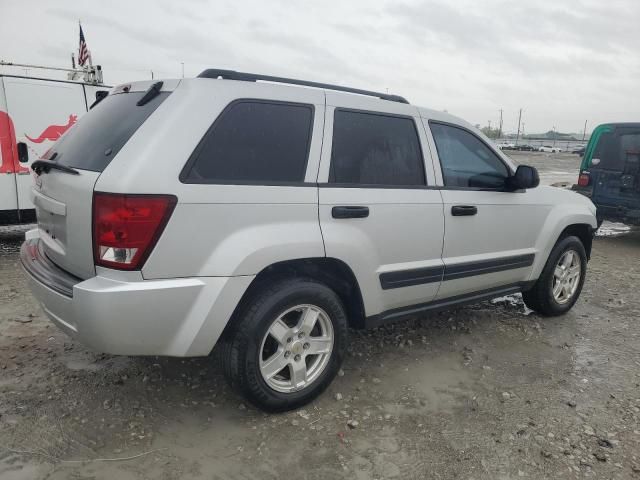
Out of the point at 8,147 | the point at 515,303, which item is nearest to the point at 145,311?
the point at 515,303

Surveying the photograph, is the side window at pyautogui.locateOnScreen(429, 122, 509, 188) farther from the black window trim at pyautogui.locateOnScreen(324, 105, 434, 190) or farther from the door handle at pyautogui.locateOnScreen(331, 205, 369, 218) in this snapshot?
the door handle at pyautogui.locateOnScreen(331, 205, 369, 218)

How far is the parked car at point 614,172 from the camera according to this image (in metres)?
7.88

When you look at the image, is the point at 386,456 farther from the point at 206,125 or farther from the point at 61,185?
the point at 61,185

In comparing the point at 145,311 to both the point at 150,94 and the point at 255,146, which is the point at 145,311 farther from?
the point at 150,94

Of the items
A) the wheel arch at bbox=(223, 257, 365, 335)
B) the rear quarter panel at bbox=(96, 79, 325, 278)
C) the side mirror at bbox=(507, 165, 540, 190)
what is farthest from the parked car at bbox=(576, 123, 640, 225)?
the rear quarter panel at bbox=(96, 79, 325, 278)

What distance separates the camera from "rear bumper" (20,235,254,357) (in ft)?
7.37

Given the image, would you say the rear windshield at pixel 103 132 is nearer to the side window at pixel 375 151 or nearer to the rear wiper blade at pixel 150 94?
the rear wiper blade at pixel 150 94

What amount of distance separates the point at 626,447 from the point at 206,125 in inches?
109

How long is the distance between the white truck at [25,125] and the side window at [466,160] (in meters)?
4.66

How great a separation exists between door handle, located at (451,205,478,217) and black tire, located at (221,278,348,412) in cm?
113

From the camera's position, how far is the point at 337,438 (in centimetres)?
265

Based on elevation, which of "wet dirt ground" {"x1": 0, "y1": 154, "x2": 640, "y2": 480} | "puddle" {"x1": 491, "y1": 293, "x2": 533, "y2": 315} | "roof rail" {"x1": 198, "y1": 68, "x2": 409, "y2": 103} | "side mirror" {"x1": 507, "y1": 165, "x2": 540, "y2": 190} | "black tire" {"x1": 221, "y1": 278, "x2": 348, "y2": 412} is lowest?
"wet dirt ground" {"x1": 0, "y1": 154, "x2": 640, "y2": 480}

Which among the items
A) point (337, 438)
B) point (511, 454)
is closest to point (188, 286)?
point (337, 438)

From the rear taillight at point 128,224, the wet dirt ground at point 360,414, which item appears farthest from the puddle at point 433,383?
the rear taillight at point 128,224
